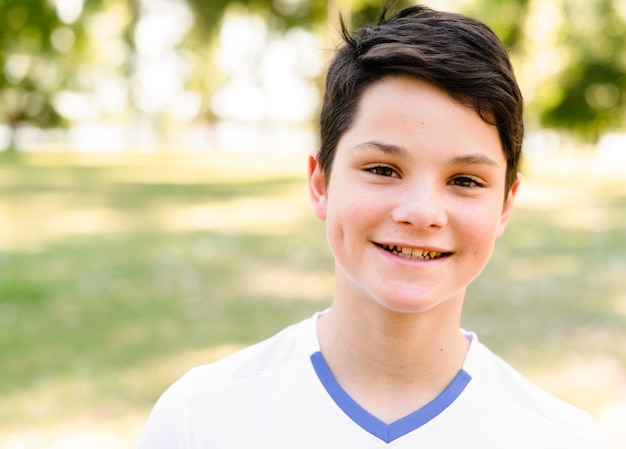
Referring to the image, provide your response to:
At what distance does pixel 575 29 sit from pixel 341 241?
113 feet

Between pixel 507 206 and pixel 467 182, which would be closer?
pixel 467 182

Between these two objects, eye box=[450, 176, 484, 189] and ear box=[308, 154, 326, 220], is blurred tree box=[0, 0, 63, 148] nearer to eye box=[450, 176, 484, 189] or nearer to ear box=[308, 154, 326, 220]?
ear box=[308, 154, 326, 220]

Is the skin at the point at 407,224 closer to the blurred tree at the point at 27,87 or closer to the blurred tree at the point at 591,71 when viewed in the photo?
the blurred tree at the point at 591,71

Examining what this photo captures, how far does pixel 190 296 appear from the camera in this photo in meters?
8.61

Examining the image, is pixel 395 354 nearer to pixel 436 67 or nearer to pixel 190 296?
pixel 436 67

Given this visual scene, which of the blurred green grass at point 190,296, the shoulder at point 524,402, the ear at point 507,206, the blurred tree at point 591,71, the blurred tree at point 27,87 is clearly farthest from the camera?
the blurred tree at point 27,87

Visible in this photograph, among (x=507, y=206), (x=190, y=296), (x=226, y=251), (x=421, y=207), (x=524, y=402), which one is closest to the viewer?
(x=421, y=207)

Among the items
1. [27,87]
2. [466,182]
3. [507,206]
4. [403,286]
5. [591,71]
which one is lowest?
[27,87]

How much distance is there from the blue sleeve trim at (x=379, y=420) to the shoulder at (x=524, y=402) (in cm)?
5

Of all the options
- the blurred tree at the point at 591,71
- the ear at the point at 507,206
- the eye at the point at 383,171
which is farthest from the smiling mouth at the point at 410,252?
the blurred tree at the point at 591,71

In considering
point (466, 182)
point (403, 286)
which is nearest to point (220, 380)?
point (403, 286)

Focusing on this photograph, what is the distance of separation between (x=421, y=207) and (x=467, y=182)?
0.16 metres

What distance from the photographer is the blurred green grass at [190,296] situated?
5.70m

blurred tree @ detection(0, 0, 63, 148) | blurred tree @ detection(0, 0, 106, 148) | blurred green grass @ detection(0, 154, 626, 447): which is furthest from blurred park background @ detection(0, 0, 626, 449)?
blurred tree @ detection(0, 0, 63, 148)
